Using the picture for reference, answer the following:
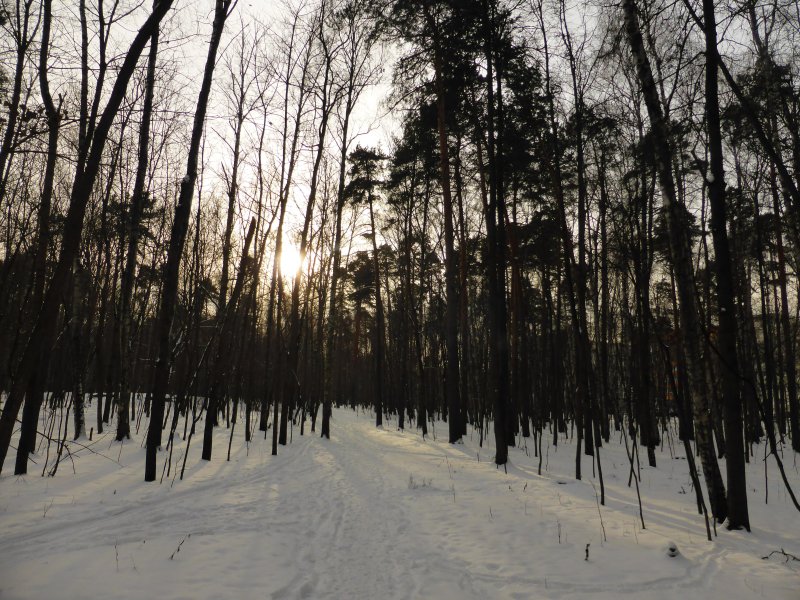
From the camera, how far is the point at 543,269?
15.1m

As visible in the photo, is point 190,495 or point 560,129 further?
point 560,129

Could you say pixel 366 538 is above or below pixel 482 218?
below

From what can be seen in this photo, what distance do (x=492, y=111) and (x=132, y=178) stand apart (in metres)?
11.0

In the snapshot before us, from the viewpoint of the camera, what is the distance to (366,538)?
15.4 feet

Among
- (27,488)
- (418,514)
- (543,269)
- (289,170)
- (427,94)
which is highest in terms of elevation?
(427,94)

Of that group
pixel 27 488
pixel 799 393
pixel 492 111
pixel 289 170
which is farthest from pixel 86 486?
pixel 799 393

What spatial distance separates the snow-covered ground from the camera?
3.40 metres

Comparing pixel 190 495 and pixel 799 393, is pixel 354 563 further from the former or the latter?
pixel 799 393

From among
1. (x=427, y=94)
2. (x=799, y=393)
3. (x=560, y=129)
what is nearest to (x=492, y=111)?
(x=560, y=129)

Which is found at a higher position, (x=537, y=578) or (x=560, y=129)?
(x=560, y=129)

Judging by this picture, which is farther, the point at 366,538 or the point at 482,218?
the point at 482,218

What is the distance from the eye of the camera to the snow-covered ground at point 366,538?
3402mm

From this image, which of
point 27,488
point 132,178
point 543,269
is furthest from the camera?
point 543,269

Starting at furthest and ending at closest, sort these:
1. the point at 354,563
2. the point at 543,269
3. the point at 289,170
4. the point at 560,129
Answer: the point at 543,269
the point at 289,170
the point at 560,129
the point at 354,563
